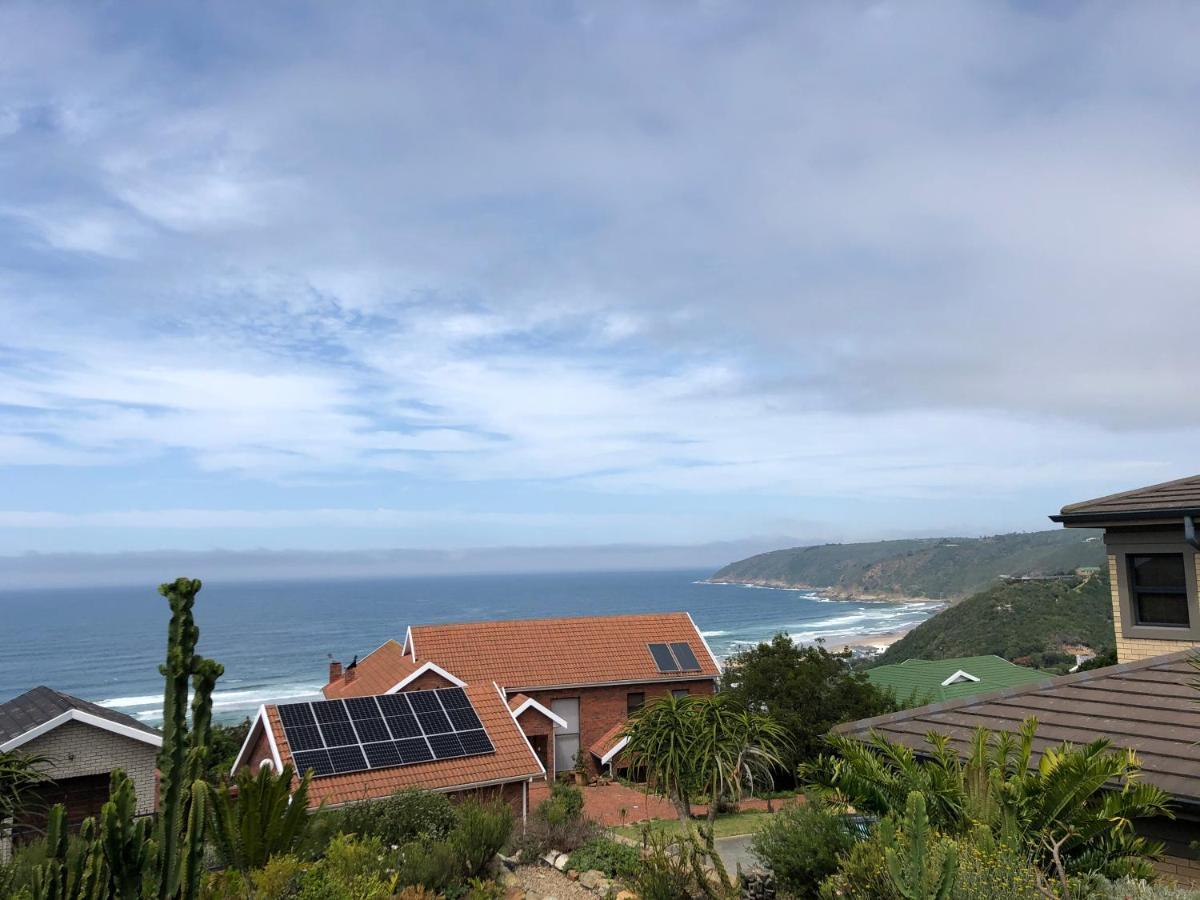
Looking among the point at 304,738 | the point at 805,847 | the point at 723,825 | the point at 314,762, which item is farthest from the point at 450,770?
the point at 805,847

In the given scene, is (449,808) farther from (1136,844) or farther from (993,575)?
(993,575)

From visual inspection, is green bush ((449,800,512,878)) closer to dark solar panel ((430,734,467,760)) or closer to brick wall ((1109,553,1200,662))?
dark solar panel ((430,734,467,760))

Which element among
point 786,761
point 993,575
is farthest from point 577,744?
point 993,575

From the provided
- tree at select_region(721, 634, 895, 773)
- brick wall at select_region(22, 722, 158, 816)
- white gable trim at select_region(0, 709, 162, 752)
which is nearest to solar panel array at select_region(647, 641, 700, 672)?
tree at select_region(721, 634, 895, 773)

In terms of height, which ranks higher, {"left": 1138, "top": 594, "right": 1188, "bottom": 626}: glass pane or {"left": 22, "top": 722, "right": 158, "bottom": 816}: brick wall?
{"left": 1138, "top": 594, "right": 1188, "bottom": 626}: glass pane

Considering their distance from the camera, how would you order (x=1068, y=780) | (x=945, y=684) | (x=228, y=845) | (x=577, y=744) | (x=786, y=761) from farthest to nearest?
(x=945, y=684) < (x=577, y=744) < (x=786, y=761) < (x=228, y=845) < (x=1068, y=780)

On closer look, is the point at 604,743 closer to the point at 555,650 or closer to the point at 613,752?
the point at 613,752
